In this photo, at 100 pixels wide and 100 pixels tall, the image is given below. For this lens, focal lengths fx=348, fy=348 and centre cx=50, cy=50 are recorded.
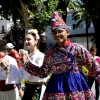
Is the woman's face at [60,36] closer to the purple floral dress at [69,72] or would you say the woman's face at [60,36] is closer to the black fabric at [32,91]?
the purple floral dress at [69,72]

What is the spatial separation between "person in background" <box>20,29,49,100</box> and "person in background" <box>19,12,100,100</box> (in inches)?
29.9

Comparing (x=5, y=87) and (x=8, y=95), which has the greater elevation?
(x=5, y=87)

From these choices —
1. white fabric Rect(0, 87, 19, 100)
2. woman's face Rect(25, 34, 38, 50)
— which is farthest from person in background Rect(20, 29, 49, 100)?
white fabric Rect(0, 87, 19, 100)

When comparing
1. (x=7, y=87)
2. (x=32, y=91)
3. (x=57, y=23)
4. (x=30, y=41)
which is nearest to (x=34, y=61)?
(x=30, y=41)

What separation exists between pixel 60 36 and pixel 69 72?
1.30 feet

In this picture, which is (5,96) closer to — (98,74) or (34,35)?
(34,35)

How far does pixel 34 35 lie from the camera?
180 inches

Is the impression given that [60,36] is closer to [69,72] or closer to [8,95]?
[69,72]

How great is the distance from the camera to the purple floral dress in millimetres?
3619

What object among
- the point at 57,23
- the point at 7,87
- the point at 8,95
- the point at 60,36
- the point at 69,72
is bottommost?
the point at 8,95

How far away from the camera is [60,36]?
372 cm

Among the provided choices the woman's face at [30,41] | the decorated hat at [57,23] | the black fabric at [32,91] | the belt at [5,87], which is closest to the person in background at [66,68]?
the decorated hat at [57,23]

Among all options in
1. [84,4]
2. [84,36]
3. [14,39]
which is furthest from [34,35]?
[84,36]

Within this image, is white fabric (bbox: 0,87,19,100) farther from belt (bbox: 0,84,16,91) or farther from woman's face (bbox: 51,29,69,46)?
woman's face (bbox: 51,29,69,46)
